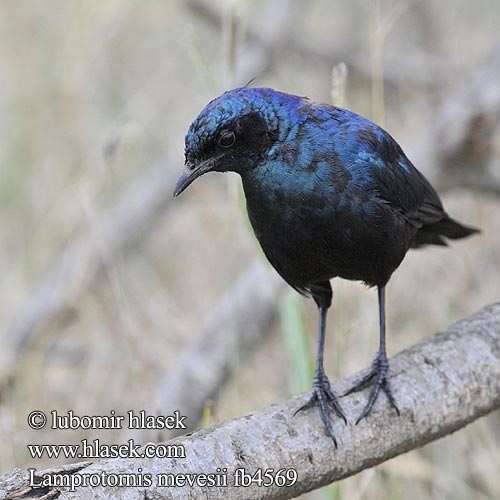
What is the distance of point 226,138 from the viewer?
3.20 metres

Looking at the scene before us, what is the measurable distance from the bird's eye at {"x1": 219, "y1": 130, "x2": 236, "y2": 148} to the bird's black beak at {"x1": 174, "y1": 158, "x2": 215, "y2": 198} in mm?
70

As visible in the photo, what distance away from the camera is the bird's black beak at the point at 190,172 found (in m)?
3.15

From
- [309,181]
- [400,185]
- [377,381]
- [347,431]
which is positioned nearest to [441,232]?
[400,185]

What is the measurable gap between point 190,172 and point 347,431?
106 cm

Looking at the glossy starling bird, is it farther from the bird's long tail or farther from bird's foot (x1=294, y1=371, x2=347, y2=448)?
the bird's long tail

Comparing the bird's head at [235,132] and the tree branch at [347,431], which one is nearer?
the tree branch at [347,431]

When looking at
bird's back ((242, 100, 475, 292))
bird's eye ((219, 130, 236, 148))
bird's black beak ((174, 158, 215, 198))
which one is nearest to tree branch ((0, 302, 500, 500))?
bird's back ((242, 100, 475, 292))

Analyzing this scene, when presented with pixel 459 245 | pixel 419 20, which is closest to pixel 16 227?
pixel 459 245

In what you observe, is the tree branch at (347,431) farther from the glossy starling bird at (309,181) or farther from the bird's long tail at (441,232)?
the bird's long tail at (441,232)

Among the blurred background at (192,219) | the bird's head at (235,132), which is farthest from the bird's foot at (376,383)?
the bird's head at (235,132)

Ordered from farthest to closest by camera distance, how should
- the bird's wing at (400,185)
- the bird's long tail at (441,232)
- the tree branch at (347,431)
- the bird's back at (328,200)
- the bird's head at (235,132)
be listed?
the bird's long tail at (441,232), the bird's wing at (400,185), the bird's back at (328,200), the bird's head at (235,132), the tree branch at (347,431)

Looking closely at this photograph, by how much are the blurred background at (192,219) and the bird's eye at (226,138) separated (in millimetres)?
639

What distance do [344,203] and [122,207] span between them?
426 cm

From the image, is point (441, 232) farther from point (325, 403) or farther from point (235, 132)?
point (235, 132)
